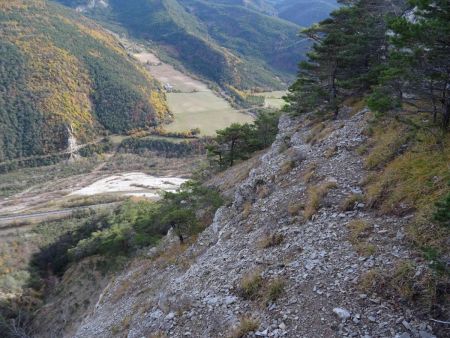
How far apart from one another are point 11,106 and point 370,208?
19388 cm

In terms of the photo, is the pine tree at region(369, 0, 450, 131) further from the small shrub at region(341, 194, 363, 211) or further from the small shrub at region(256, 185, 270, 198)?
the small shrub at region(256, 185, 270, 198)

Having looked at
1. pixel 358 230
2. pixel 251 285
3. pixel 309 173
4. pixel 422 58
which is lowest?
pixel 251 285

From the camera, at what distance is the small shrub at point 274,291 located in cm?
1306

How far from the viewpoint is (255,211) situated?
2153 cm

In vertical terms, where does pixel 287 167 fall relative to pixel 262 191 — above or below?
above

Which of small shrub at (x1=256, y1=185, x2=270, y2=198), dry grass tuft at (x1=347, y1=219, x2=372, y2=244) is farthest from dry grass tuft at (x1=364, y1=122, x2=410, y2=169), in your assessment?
small shrub at (x1=256, y1=185, x2=270, y2=198)

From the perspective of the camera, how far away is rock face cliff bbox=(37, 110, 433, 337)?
1150cm

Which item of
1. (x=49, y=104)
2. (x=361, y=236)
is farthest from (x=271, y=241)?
(x=49, y=104)

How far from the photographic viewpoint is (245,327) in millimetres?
12375

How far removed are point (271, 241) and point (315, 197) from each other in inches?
117

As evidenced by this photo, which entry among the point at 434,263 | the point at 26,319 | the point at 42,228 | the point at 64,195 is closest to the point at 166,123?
the point at 64,195

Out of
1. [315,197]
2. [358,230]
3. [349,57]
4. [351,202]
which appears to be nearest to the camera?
[358,230]

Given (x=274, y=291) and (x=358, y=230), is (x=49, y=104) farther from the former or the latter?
(x=358, y=230)

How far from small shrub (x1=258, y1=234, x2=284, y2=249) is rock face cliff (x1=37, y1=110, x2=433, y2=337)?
5cm
